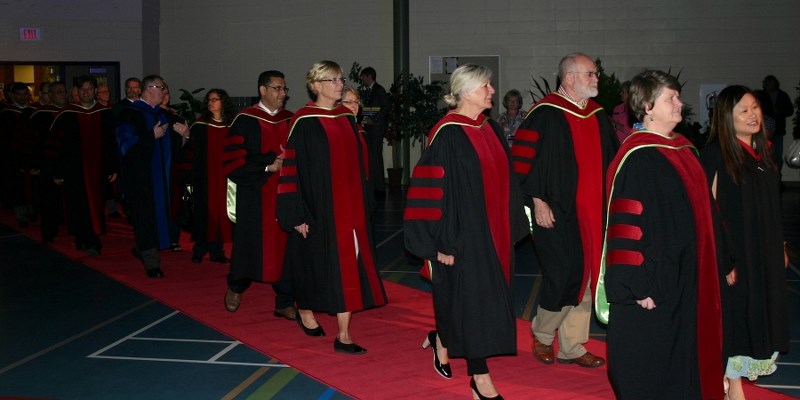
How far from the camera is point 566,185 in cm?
523

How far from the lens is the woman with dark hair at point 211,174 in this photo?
8797mm

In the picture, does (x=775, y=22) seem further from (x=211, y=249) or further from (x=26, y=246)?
(x=26, y=246)

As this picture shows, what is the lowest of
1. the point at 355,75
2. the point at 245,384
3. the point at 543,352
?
the point at 245,384

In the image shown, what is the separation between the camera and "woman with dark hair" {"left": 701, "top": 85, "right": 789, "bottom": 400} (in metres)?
4.34

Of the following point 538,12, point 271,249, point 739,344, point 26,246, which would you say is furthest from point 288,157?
point 538,12

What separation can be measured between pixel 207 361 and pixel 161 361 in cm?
29

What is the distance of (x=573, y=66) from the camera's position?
5246 millimetres

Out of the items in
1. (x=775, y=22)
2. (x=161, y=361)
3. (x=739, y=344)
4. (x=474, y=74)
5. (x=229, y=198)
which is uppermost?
(x=775, y=22)

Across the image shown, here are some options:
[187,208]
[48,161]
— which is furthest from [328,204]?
[48,161]

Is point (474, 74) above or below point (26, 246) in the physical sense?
above

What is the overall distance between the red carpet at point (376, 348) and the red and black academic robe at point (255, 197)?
1.30 ft

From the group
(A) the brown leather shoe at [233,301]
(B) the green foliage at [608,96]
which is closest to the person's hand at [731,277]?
(A) the brown leather shoe at [233,301]

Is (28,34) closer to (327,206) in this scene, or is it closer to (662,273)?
(327,206)

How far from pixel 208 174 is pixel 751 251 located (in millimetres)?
5768
